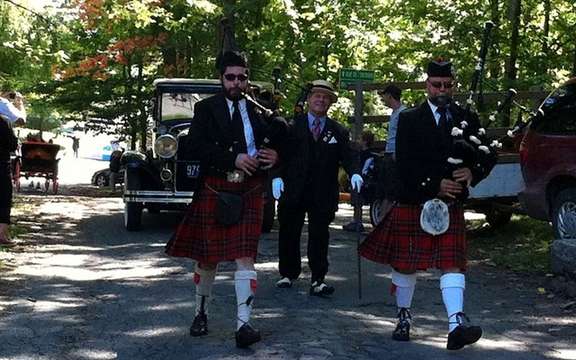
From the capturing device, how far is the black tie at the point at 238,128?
555cm

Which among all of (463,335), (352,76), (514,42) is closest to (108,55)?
(352,76)

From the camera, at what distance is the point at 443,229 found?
17.7 ft

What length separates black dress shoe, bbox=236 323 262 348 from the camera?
205 inches

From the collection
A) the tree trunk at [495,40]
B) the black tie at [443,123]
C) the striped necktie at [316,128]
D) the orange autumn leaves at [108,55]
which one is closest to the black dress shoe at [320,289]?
the striped necktie at [316,128]

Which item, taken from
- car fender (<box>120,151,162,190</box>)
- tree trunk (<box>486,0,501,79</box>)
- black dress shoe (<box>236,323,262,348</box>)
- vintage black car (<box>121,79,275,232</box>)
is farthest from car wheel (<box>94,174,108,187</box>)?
black dress shoe (<box>236,323,262,348</box>)

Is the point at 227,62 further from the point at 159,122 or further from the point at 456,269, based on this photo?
the point at 159,122

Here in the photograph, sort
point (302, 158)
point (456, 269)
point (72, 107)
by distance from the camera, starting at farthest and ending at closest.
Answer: point (72, 107)
point (302, 158)
point (456, 269)

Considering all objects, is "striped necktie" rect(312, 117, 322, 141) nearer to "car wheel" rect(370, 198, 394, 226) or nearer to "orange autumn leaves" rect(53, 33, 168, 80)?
"car wheel" rect(370, 198, 394, 226)

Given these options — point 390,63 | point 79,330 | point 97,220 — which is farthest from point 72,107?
point 79,330

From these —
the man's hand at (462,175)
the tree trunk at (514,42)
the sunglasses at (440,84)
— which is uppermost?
the tree trunk at (514,42)

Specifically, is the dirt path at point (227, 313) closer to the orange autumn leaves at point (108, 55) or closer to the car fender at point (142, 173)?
the car fender at point (142, 173)

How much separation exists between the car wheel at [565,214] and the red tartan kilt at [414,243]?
4.09 metres

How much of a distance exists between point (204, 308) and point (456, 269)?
5.61 ft

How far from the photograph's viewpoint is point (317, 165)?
738cm
